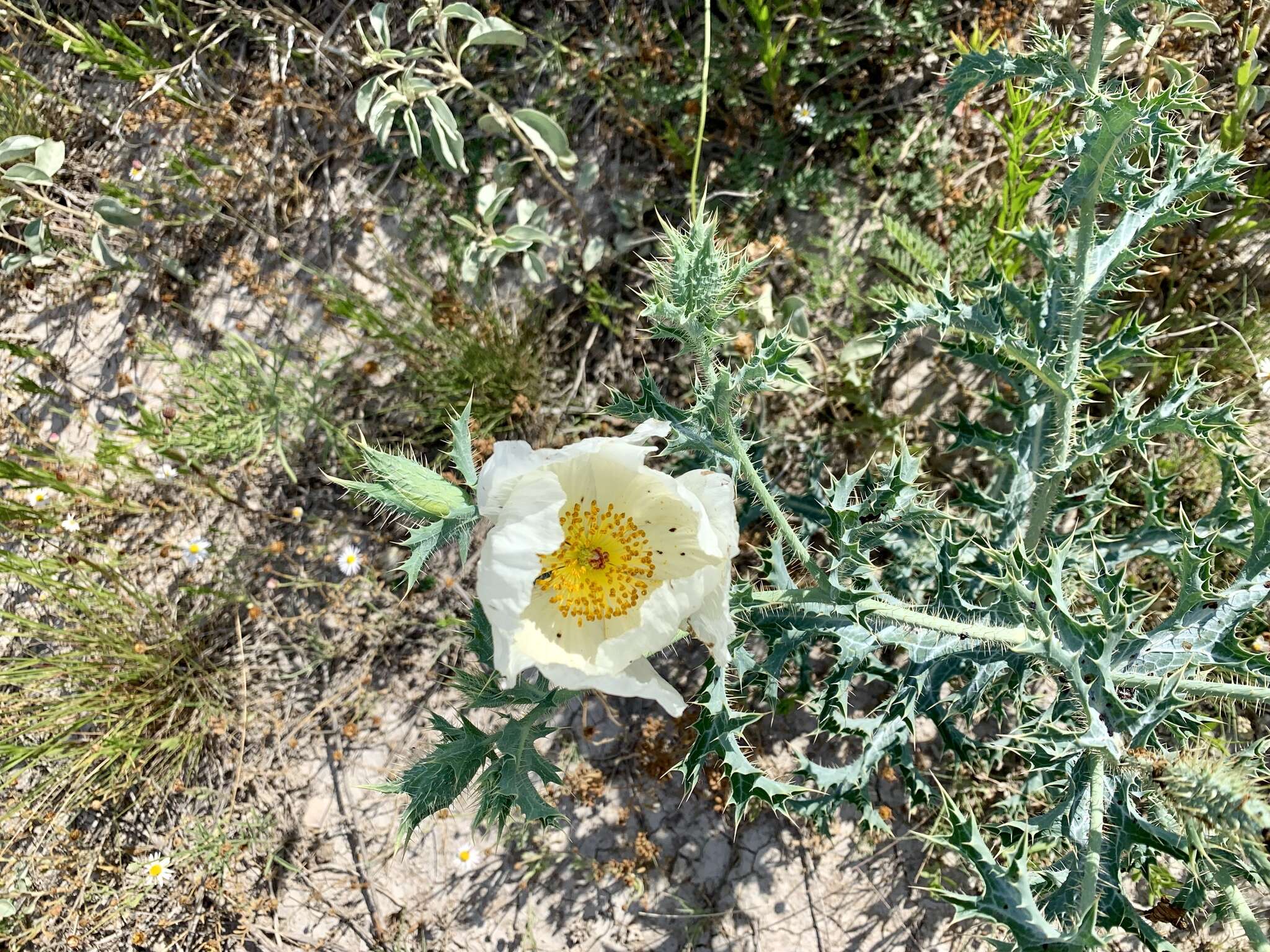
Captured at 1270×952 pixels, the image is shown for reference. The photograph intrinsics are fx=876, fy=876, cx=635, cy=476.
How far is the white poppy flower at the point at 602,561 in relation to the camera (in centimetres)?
151

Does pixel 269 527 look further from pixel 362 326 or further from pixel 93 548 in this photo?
pixel 362 326

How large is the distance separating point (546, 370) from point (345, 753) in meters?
1.46

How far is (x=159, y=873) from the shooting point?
284cm

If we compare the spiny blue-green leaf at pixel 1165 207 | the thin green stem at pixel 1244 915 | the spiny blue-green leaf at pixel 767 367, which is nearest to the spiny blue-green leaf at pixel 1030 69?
the spiny blue-green leaf at pixel 1165 207

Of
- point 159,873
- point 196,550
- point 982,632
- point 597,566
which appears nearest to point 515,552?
point 597,566

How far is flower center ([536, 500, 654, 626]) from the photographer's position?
173 cm

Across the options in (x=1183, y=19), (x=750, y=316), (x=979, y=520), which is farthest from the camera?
(x=750, y=316)

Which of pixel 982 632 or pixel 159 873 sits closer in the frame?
pixel 982 632

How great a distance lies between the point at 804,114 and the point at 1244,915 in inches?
95.3

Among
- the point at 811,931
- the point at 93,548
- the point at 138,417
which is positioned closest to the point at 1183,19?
the point at 811,931

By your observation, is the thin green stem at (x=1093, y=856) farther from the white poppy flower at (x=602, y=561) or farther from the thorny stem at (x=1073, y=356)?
the white poppy flower at (x=602, y=561)

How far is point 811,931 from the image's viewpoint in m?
2.62

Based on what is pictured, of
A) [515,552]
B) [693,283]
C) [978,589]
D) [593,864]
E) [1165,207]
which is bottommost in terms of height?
[593,864]

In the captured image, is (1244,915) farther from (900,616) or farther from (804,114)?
(804,114)
